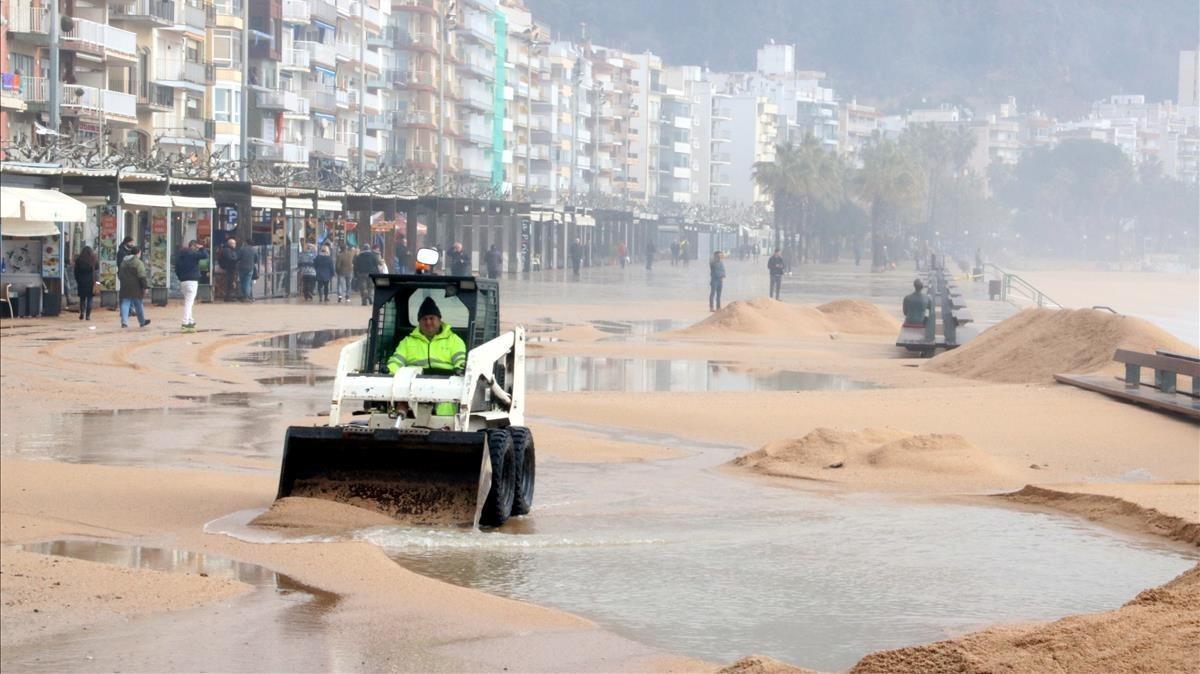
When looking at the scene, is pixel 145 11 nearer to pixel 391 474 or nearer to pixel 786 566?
pixel 391 474

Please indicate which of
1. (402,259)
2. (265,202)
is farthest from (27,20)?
(265,202)

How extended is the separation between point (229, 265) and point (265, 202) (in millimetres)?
2466

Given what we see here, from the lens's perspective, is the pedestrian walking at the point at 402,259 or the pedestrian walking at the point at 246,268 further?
the pedestrian walking at the point at 402,259

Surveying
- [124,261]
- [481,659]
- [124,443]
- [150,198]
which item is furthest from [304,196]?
[481,659]

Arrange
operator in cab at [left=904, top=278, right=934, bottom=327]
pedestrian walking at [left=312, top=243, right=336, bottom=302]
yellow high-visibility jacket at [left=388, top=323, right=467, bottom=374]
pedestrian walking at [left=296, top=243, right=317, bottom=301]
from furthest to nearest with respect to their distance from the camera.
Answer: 1. pedestrian walking at [left=296, top=243, right=317, bottom=301]
2. pedestrian walking at [left=312, top=243, right=336, bottom=302]
3. operator in cab at [left=904, top=278, right=934, bottom=327]
4. yellow high-visibility jacket at [left=388, top=323, right=467, bottom=374]

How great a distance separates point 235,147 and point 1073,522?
273ft

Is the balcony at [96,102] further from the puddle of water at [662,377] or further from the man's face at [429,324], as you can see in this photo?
the man's face at [429,324]

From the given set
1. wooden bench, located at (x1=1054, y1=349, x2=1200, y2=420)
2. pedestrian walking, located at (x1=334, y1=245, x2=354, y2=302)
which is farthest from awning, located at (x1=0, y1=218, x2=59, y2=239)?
wooden bench, located at (x1=1054, y1=349, x2=1200, y2=420)

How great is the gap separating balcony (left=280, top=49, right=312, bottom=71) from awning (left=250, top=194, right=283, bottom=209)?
2109 inches

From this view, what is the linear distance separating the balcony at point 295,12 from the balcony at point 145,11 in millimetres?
18901

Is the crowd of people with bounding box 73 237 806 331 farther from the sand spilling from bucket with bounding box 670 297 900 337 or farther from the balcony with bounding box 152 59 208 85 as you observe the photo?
the balcony with bounding box 152 59 208 85

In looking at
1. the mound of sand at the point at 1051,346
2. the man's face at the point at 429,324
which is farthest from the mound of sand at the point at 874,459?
the mound of sand at the point at 1051,346

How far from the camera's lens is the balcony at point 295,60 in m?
99.2

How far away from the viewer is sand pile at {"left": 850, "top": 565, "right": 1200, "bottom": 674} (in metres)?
6.83
